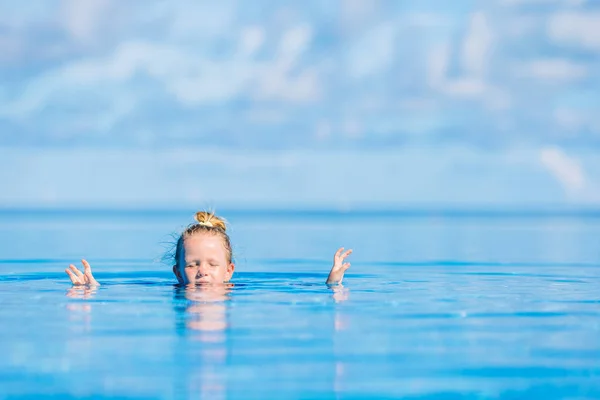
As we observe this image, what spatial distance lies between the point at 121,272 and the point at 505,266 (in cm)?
577

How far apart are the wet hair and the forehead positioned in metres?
0.07

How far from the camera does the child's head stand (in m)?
10.7

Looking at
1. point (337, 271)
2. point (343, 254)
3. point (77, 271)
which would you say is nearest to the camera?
point (343, 254)

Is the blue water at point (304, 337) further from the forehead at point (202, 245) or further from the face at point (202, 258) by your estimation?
the forehead at point (202, 245)

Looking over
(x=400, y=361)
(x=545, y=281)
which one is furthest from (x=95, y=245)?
(x=400, y=361)

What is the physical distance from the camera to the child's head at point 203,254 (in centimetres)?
1068

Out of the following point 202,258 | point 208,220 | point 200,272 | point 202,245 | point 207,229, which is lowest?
point 200,272

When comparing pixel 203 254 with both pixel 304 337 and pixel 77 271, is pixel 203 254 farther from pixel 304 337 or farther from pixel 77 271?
pixel 304 337

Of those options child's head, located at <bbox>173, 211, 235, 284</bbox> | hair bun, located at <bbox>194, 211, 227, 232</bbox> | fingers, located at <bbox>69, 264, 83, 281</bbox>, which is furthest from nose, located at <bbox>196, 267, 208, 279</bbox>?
fingers, located at <bbox>69, 264, 83, 281</bbox>

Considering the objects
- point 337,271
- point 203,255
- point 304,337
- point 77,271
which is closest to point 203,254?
point 203,255

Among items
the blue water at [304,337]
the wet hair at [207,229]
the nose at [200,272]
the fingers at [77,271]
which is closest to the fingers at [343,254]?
the blue water at [304,337]

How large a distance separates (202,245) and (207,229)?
0.89 feet

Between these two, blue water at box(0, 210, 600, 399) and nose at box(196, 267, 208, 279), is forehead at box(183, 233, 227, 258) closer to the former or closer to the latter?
nose at box(196, 267, 208, 279)

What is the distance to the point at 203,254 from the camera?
10703mm
